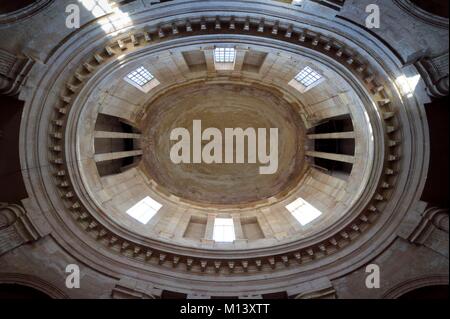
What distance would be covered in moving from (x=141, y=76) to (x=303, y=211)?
1177 centimetres

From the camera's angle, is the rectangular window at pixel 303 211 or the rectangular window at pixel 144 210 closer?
the rectangular window at pixel 303 211

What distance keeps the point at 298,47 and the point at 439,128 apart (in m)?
6.26

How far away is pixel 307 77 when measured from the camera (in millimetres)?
19781

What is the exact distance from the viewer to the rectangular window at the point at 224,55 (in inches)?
753

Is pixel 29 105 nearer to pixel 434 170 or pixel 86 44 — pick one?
pixel 86 44

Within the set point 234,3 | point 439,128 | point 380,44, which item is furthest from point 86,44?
point 439,128

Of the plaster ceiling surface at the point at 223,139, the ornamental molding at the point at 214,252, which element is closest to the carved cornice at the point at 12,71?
the ornamental molding at the point at 214,252

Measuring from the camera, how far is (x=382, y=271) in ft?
50.8

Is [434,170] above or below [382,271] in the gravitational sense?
above

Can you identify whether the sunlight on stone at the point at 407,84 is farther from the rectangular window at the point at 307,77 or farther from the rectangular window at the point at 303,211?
the rectangular window at the point at 303,211

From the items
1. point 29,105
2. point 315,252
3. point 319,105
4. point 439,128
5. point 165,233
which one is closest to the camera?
point 439,128

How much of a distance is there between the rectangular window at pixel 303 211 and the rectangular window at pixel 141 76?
11.2m

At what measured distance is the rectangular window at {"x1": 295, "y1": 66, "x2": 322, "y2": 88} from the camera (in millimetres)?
18891
